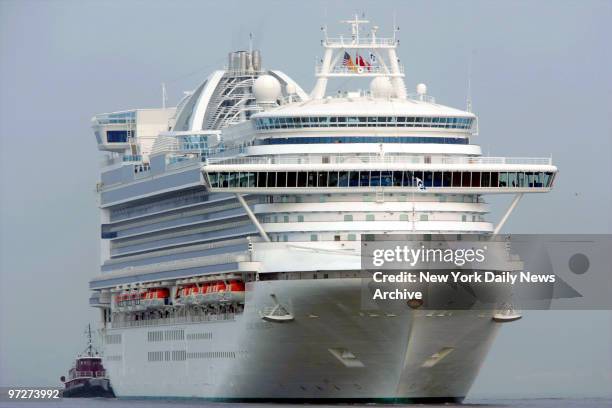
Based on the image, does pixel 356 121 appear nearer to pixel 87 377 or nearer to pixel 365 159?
pixel 365 159

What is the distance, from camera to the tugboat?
11800 cm

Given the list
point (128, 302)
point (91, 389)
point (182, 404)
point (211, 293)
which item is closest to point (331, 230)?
point (211, 293)

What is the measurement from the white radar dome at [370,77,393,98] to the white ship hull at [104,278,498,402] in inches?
347

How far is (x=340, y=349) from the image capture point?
86875 millimetres

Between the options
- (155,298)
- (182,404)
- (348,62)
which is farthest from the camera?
(155,298)

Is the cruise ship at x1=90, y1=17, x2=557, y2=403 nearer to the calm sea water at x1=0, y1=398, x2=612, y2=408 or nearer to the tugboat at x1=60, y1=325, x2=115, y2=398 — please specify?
the calm sea water at x1=0, y1=398, x2=612, y2=408

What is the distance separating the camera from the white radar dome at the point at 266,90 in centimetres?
9462

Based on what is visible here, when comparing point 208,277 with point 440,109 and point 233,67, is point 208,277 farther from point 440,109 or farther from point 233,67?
point 233,67

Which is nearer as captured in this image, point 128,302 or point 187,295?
point 187,295

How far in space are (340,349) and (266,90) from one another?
1243 centimetres

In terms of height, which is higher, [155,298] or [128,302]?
[155,298]

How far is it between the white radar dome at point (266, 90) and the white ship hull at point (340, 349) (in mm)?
9021

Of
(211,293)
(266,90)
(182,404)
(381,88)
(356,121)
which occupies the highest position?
(381,88)

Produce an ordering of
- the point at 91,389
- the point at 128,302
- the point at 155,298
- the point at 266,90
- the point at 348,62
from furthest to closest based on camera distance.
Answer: the point at 91,389, the point at 128,302, the point at 155,298, the point at 266,90, the point at 348,62
